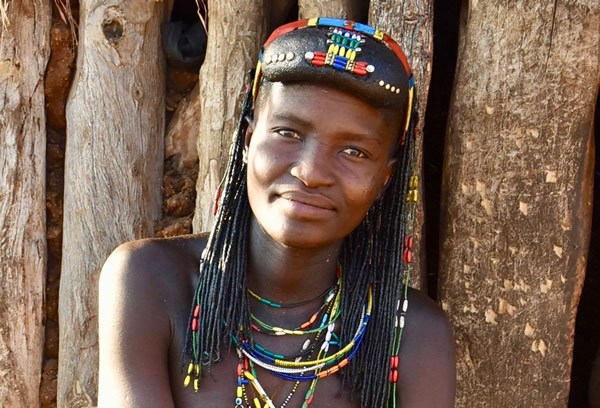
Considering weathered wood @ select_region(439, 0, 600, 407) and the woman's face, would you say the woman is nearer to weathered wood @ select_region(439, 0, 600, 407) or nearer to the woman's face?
the woman's face

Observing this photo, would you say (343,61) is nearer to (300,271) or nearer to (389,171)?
(389,171)

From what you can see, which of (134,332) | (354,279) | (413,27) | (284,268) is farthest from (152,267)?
(413,27)

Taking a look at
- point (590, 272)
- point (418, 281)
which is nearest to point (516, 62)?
point (418, 281)

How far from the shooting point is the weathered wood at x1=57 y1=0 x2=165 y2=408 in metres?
3.12

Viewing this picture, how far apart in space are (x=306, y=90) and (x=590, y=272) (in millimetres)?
1845

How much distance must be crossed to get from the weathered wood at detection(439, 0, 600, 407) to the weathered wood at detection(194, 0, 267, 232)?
2.18 feet

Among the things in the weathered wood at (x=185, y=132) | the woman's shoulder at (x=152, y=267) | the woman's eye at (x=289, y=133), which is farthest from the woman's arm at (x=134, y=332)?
the weathered wood at (x=185, y=132)

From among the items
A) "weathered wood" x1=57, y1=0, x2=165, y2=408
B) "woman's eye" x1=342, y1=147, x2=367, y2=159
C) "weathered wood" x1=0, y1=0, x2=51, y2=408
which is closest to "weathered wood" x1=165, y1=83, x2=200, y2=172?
"weathered wood" x1=57, y1=0, x2=165, y2=408

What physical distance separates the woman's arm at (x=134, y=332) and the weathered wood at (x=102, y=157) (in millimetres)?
652

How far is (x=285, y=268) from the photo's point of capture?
2.55 m

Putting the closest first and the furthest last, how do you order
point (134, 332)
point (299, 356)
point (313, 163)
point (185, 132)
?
point (313, 163)
point (134, 332)
point (299, 356)
point (185, 132)

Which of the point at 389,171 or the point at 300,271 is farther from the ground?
the point at 389,171

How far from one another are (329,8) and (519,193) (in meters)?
0.80

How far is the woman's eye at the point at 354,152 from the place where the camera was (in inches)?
92.5
